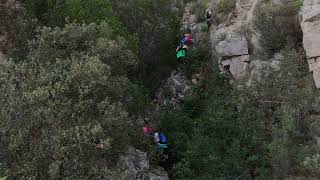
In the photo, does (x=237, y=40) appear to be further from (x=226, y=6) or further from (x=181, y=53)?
(x=181, y=53)

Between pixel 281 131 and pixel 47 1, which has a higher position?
pixel 47 1

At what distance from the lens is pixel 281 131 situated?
18.4 meters

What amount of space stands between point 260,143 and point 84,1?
10486 millimetres

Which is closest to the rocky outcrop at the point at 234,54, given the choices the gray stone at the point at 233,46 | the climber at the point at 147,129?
the gray stone at the point at 233,46

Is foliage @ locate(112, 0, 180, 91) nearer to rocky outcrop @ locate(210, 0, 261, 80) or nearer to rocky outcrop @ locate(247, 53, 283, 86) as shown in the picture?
rocky outcrop @ locate(210, 0, 261, 80)

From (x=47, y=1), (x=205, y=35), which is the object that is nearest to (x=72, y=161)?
(x=47, y=1)

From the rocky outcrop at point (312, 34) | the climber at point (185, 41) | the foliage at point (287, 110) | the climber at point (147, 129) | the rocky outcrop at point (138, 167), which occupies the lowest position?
the rocky outcrop at point (138, 167)

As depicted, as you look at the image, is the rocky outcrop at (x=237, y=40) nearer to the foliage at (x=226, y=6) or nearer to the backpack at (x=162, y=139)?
the foliage at (x=226, y=6)

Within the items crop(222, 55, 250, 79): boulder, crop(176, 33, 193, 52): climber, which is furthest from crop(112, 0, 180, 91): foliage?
crop(222, 55, 250, 79): boulder

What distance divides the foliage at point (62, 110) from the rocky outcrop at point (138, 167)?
1.80 feet

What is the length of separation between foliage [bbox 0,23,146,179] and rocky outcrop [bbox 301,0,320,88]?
25.3 feet

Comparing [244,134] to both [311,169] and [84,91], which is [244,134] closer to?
[311,169]

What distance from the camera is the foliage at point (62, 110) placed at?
15.1 m

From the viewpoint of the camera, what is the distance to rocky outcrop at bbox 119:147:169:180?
58.8ft
